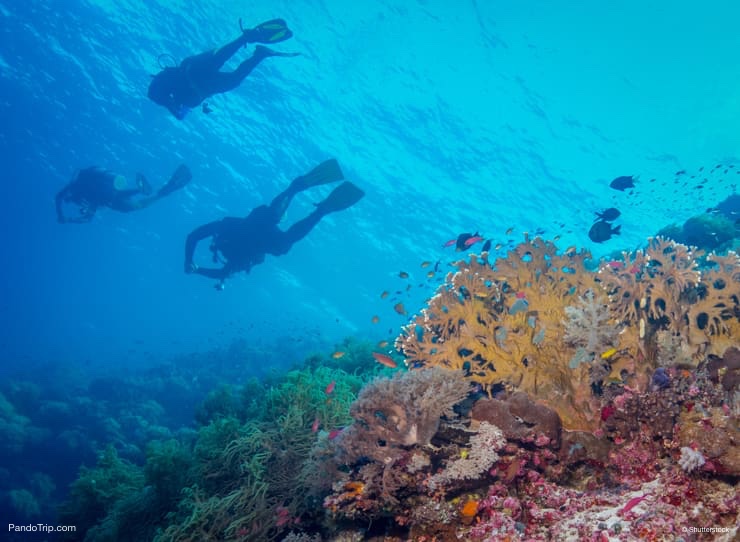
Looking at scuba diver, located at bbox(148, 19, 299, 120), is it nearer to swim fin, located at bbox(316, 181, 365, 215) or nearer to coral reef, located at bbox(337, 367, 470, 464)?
swim fin, located at bbox(316, 181, 365, 215)

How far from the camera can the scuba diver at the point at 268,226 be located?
14.8m

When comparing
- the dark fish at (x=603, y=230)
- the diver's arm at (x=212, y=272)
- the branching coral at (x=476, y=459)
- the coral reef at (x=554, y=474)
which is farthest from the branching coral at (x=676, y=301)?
the diver's arm at (x=212, y=272)

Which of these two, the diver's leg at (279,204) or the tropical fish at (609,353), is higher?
the diver's leg at (279,204)

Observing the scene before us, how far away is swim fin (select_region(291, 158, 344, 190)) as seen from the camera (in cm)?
1520

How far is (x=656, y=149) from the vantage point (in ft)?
76.6

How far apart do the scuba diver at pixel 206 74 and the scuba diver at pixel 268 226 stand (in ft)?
13.4

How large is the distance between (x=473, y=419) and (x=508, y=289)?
232 cm

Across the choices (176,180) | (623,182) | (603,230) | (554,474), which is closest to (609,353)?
(554,474)

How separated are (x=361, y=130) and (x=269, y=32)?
1462cm

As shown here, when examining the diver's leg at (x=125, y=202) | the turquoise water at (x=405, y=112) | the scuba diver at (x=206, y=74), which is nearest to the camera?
the scuba diver at (x=206, y=74)

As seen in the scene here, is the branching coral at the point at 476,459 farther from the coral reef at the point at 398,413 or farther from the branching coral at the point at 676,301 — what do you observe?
the branching coral at the point at 676,301

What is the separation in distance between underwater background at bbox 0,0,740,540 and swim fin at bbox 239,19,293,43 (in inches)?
374

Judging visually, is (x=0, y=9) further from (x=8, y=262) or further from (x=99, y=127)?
(x=8, y=262)

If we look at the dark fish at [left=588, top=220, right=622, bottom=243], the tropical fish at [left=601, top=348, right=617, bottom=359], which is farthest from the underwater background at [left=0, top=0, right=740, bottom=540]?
the tropical fish at [left=601, top=348, right=617, bottom=359]
